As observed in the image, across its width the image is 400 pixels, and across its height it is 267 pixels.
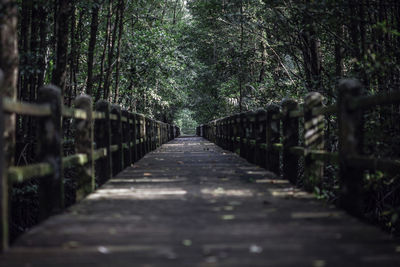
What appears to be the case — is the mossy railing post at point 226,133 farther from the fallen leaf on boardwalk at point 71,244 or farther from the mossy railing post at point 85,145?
the fallen leaf on boardwalk at point 71,244

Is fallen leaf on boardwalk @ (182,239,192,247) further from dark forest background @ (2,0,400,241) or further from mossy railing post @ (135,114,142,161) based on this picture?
mossy railing post @ (135,114,142,161)

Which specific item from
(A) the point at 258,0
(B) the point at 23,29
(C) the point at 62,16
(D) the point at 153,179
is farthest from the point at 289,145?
(A) the point at 258,0

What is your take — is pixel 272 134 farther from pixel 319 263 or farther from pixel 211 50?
pixel 211 50

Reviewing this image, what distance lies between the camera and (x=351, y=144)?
4086 mm

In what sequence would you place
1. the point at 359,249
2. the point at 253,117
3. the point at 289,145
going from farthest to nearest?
Answer: the point at 253,117 → the point at 289,145 → the point at 359,249

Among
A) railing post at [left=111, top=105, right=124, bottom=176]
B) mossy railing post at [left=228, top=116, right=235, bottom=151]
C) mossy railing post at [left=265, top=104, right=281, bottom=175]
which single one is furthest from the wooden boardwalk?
mossy railing post at [left=228, top=116, right=235, bottom=151]

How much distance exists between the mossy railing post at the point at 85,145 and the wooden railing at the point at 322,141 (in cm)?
285

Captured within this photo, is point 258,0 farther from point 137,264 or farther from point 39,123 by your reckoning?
point 137,264

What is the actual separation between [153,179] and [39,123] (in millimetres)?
2594

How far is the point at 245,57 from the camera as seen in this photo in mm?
16453

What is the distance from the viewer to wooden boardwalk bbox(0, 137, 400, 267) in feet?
8.82

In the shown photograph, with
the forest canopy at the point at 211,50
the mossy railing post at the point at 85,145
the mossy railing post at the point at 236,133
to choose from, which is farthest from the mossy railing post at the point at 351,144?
the mossy railing post at the point at 236,133

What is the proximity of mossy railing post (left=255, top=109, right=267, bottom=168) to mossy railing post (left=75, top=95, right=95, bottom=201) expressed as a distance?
3.77 metres

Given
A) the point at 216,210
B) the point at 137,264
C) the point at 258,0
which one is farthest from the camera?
the point at 258,0
